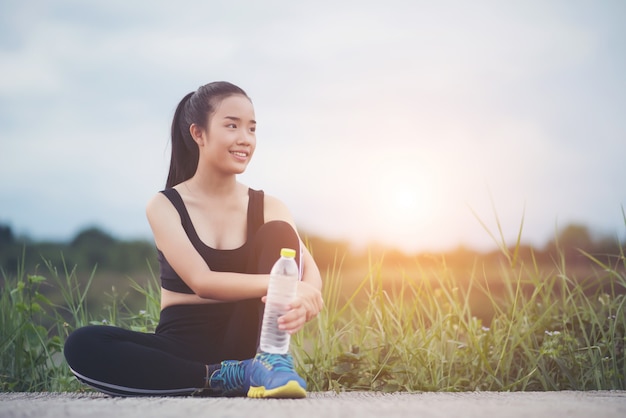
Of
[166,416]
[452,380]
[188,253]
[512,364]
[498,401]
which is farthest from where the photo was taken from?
[512,364]

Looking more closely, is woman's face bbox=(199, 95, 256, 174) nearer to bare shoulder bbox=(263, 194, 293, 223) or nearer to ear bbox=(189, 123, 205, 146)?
ear bbox=(189, 123, 205, 146)

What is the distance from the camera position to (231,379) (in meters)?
3.14

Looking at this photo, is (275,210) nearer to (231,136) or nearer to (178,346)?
(231,136)

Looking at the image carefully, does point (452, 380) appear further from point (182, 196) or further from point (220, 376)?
point (182, 196)

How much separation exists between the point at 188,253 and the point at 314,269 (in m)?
0.62

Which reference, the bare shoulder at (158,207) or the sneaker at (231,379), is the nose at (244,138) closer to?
the bare shoulder at (158,207)

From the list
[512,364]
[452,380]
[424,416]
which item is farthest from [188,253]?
[512,364]

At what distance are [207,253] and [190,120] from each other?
723 millimetres

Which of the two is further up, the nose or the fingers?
the nose

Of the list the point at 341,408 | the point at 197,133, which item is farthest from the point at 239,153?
the point at 341,408

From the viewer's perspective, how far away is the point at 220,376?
3.19 m

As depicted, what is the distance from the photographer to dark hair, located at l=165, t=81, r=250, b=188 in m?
3.50

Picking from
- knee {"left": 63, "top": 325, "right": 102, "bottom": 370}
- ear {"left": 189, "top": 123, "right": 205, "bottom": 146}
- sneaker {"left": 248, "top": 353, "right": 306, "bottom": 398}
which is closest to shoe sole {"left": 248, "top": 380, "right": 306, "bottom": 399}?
sneaker {"left": 248, "top": 353, "right": 306, "bottom": 398}

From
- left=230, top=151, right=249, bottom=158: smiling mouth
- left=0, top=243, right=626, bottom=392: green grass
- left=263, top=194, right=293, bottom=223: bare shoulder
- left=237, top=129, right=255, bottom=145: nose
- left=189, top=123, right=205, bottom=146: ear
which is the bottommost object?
left=0, top=243, right=626, bottom=392: green grass
